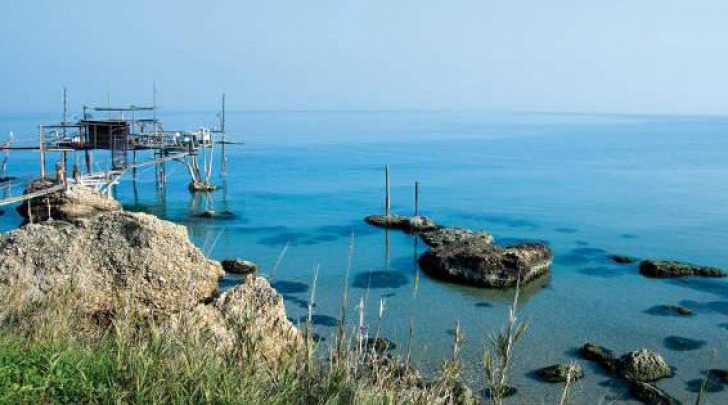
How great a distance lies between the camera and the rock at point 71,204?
91.1 feet

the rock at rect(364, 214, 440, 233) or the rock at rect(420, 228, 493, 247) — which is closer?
the rock at rect(420, 228, 493, 247)

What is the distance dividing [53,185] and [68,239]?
57.9 feet

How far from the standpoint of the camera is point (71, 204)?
27.9m

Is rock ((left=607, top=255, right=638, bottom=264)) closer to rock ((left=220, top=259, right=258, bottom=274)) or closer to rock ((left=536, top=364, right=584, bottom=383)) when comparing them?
rock ((left=536, top=364, right=584, bottom=383))

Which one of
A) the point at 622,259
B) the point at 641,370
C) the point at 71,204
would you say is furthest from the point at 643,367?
the point at 71,204

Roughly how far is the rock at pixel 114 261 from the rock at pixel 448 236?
1454 cm

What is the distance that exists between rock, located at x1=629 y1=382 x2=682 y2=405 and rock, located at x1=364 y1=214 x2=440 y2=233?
18.0 meters

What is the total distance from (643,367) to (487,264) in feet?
27.8

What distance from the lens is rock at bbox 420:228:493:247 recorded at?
28.0 metres

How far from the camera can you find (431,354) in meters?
15.5

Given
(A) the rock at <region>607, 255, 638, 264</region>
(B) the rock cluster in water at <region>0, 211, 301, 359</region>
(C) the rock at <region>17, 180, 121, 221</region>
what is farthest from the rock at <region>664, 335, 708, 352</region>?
(C) the rock at <region>17, 180, 121, 221</region>

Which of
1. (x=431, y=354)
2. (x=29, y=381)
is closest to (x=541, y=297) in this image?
(x=431, y=354)

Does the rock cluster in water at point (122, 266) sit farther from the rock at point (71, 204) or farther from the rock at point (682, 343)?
the rock at point (71, 204)

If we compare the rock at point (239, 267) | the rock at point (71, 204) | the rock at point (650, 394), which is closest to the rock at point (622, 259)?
the rock at point (650, 394)
